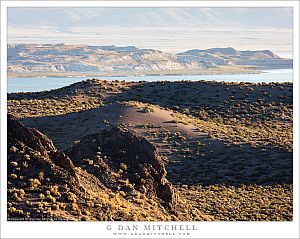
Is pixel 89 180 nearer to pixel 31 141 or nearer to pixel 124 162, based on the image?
pixel 124 162

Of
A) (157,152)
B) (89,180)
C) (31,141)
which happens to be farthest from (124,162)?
(31,141)

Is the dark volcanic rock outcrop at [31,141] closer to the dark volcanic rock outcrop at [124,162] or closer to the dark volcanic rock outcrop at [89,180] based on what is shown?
the dark volcanic rock outcrop at [89,180]

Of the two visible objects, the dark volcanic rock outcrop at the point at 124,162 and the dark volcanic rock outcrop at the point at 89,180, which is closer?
the dark volcanic rock outcrop at the point at 89,180

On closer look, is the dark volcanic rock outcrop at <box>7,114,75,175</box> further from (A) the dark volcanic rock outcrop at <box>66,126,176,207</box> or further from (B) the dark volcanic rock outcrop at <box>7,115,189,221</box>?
(A) the dark volcanic rock outcrop at <box>66,126,176,207</box>

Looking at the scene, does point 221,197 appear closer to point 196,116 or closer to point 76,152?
point 76,152

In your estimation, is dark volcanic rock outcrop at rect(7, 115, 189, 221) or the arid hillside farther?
the arid hillside

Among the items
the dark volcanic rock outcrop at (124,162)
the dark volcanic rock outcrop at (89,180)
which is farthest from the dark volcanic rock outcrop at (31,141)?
the dark volcanic rock outcrop at (124,162)

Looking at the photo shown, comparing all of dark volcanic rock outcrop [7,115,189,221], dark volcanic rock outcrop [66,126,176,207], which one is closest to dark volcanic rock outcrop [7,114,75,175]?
dark volcanic rock outcrop [7,115,189,221]

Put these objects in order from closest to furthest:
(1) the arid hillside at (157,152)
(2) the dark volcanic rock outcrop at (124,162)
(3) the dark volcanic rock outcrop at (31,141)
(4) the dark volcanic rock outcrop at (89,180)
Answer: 1. (4) the dark volcanic rock outcrop at (89,180)
2. (1) the arid hillside at (157,152)
3. (3) the dark volcanic rock outcrop at (31,141)
4. (2) the dark volcanic rock outcrop at (124,162)

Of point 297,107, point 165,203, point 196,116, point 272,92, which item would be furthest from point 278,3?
point 272,92
